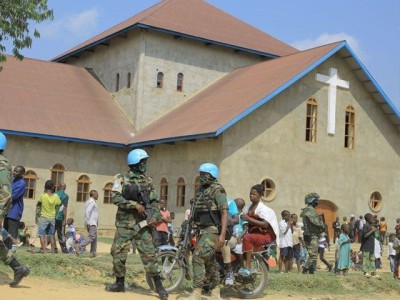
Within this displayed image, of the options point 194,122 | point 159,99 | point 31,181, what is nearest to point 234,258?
point 194,122

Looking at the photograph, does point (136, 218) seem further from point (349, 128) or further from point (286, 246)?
point (349, 128)

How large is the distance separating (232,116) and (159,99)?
26.6ft

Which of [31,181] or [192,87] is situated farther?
[192,87]

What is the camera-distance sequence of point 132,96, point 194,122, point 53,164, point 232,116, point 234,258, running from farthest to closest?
1. point 132,96
2. point 53,164
3. point 194,122
4. point 232,116
5. point 234,258

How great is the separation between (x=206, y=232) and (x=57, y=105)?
21.0m

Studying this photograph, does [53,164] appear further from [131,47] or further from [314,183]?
[314,183]

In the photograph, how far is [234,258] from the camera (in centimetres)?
1161

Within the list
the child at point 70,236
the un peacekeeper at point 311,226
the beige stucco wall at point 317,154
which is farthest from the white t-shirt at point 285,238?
the beige stucco wall at point 317,154

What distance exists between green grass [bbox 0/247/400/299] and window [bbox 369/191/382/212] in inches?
559

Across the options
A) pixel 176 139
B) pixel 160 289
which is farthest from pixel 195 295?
pixel 176 139

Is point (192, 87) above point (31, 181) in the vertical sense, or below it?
above

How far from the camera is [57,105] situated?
30.2m

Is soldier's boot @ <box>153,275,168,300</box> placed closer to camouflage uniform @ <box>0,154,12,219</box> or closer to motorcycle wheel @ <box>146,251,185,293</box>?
motorcycle wheel @ <box>146,251,185,293</box>

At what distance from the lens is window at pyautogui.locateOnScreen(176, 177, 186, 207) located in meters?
27.1
